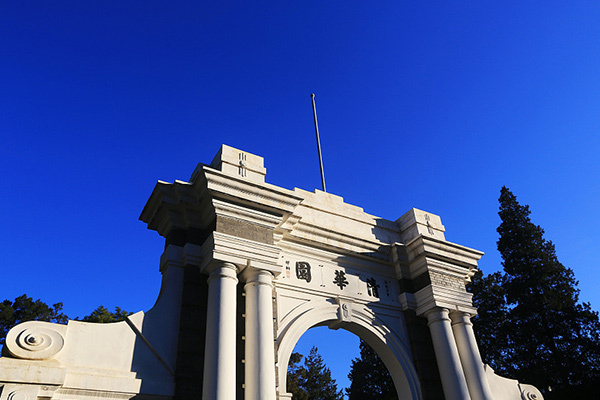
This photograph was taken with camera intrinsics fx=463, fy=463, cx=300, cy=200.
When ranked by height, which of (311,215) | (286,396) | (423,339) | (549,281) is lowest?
(286,396)

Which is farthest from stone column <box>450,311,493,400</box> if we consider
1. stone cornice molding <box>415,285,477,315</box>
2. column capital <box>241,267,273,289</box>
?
column capital <box>241,267,273,289</box>

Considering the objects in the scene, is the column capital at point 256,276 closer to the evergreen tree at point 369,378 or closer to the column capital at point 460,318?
the column capital at point 460,318

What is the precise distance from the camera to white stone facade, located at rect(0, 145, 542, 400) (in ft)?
22.0

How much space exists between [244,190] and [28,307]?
64.5 feet

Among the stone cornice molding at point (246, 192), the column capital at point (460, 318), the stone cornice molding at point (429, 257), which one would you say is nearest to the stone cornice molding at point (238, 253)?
the stone cornice molding at point (246, 192)

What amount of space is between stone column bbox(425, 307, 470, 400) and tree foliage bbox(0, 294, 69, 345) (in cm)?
1922

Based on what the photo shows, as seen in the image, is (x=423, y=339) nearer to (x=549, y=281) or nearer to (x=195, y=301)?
(x=195, y=301)

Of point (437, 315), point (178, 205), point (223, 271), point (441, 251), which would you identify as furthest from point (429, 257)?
point (178, 205)

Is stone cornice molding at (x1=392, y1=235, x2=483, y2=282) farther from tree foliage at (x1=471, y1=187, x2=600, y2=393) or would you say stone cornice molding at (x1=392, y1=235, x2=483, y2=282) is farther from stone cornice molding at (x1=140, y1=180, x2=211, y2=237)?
tree foliage at (x1=471, y1=187, x2=600, y2=393)

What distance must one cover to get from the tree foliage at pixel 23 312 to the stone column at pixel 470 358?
1951cm

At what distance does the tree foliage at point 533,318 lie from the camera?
17875 mm

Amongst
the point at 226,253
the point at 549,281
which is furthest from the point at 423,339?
the point at 549,281

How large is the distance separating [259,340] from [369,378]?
2217 cm

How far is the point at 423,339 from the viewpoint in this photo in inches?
402
